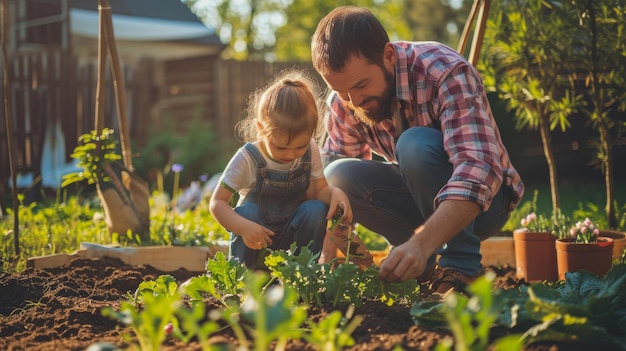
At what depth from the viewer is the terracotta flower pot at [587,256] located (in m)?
3.19

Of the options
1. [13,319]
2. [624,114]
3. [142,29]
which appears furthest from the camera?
[142,29]

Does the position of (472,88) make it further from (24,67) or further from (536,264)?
(24,67)

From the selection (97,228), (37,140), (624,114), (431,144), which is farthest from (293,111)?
(37,140)

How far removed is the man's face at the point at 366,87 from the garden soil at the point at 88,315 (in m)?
0.76

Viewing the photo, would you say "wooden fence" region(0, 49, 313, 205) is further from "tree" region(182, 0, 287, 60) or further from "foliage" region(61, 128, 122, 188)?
"tree" region(182, 0, 287, 60)

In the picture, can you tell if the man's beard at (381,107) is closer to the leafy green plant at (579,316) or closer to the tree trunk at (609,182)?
the leafy green plant at (579,316)

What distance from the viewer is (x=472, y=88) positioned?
9.68ft

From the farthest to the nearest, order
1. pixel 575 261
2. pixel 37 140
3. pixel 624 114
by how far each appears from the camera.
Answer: pixel 37 140, pixel 624 114, pixel 575 261

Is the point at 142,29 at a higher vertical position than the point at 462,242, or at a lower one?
higher

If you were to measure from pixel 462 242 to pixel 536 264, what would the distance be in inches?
23.5

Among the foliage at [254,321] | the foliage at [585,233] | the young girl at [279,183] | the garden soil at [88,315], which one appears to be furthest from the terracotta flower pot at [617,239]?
the foliage at [254,321]

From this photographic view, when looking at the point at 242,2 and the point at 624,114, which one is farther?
the point at 242,2

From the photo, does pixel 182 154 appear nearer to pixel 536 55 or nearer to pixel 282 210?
pixel 536 55

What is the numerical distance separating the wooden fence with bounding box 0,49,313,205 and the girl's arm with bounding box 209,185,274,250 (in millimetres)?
4479
